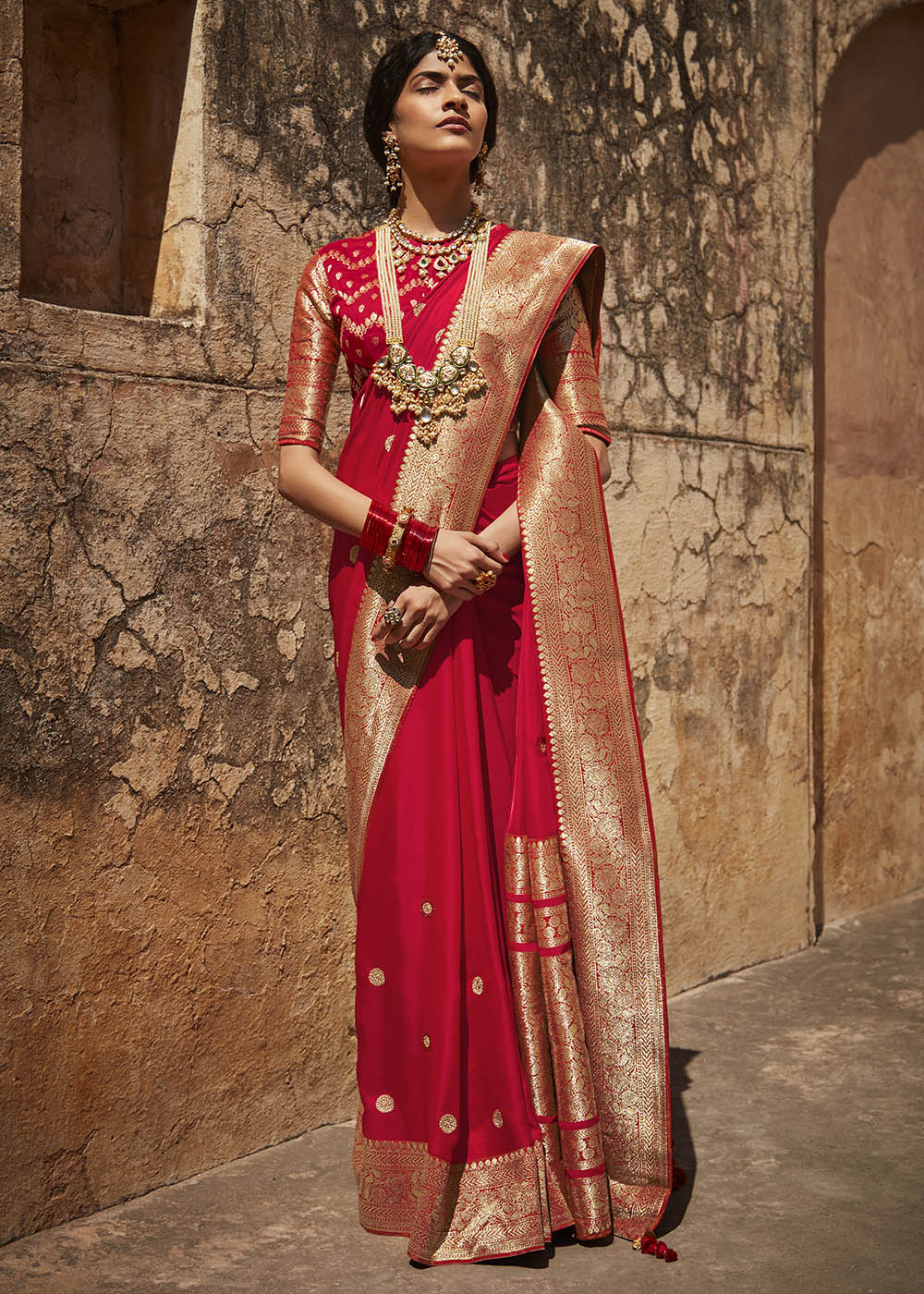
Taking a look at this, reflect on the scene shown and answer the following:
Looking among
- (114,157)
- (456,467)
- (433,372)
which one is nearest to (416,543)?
(456,467)

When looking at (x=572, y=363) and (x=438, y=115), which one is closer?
(x=438, y=115)

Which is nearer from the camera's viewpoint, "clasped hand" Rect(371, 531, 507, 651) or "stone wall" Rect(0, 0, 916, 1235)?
"clasped hand" Rect(371, 531, 507, 651)

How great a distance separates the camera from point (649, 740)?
3.49 m

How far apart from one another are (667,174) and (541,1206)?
98.0 inches

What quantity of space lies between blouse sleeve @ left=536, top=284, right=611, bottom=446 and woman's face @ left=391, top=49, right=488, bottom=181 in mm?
287

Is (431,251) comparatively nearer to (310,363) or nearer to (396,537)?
(310,363)

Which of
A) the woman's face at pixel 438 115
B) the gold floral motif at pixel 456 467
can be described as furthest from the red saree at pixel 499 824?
the woman's face at pixel 438 115

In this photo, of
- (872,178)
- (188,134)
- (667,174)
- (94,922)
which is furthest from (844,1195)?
(872,178)

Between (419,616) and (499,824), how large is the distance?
0.38 metres

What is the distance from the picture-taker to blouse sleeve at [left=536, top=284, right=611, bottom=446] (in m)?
2.24

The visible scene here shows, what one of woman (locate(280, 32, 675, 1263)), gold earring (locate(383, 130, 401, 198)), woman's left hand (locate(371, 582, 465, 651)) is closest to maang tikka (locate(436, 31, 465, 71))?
woman (locate(280, 32, 675, 1263))

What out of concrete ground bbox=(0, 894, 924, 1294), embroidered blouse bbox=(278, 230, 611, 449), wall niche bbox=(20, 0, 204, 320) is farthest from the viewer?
wall niche bbox=(20, 0, 204, 320)

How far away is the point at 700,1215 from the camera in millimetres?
2297

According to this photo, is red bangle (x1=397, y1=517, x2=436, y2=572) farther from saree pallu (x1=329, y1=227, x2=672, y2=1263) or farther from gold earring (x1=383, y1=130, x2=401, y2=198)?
gold earring (x1=383, y1=130, x2=401, y2=198)
